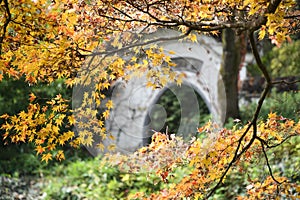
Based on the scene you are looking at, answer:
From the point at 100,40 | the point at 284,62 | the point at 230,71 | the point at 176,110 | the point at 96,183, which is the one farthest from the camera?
the point at 176,110

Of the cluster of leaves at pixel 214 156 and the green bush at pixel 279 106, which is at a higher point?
the green bush at pixel 279 106

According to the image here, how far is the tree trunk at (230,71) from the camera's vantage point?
793 cm

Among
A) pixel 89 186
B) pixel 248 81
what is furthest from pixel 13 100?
pixel 248 81

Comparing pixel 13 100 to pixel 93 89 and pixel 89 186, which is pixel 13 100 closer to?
pixel 89 186

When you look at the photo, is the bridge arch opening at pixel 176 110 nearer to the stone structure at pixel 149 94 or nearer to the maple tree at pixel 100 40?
the stone structure at pixel 149 94

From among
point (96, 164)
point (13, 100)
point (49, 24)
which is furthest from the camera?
point (13, 100)

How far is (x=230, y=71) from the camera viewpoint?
798cm

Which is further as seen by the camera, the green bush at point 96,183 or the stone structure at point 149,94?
the stone structure at point 149,94

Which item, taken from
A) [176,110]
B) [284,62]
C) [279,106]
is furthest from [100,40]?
[176,110]

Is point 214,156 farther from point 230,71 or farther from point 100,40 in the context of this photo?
point 230,71

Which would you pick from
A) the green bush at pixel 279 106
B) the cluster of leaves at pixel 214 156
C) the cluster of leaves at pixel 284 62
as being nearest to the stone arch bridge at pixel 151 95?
the green bush at pixel 279 106

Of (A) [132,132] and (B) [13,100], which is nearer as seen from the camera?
(B) [13,100]

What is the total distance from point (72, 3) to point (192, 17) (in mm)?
887

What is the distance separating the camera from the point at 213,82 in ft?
30.8
